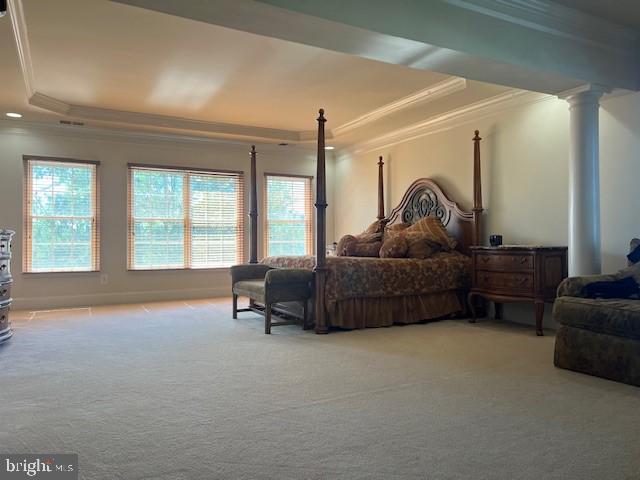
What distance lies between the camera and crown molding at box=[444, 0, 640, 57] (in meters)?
3.14

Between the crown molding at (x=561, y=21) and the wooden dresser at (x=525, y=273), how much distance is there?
1752mm

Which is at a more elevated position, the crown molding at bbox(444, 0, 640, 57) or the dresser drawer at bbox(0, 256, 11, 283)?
the crown molding at bbox(444, 0, 640, 57)

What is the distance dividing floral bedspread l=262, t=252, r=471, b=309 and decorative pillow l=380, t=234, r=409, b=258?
0.72ft

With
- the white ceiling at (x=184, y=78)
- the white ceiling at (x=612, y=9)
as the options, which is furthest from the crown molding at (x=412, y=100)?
the white ceiling at (x=612, y=9)

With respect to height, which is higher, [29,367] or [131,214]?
[131,214]

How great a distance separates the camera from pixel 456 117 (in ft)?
18.4

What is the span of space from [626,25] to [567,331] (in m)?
2.48

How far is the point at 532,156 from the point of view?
477cm

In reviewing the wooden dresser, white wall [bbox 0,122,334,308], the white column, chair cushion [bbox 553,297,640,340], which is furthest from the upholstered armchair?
white wall [bbox 0,122,334,308]

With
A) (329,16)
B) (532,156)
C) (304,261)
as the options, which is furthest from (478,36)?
(304,261)

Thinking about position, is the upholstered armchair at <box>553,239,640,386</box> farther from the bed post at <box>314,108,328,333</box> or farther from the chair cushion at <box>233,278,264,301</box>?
the chair cushion at <box>233,278,264,301</box>

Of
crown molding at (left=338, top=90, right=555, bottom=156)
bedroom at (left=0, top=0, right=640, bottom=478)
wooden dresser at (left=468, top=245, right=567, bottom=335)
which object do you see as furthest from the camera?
crown molding at (left=338, top=90, right=555, bottom=156)

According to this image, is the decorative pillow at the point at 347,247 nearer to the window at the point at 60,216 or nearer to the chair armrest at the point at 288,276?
the chair armrest at the point at 288,276

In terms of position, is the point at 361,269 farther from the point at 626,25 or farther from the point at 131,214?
the point at 131,214
